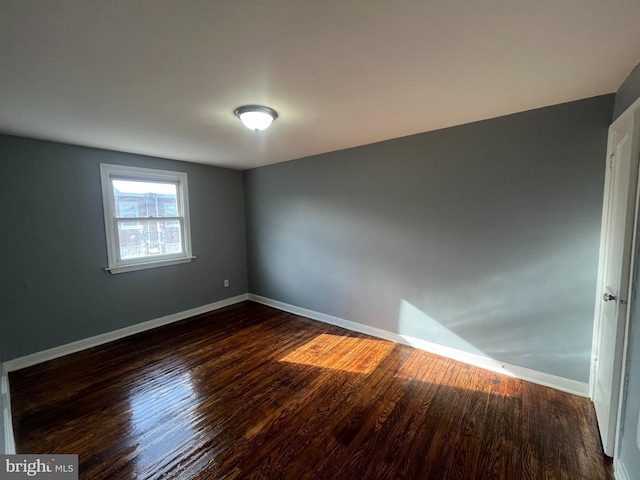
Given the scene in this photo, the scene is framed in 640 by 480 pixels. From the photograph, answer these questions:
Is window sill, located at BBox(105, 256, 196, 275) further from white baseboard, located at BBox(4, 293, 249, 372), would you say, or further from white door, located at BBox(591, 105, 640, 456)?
white door, located at BBox(591, 105, 640, 456)

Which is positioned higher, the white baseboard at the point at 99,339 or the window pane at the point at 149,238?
the window pane at the point at 149,238

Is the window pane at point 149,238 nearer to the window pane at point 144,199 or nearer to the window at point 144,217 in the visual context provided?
the window at point 144,217

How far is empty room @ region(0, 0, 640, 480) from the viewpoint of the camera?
132cm

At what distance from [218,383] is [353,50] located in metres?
2.71

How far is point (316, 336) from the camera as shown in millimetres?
3340

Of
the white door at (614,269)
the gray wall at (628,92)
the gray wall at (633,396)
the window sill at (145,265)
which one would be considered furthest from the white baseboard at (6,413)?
the gray wall at (628,92)

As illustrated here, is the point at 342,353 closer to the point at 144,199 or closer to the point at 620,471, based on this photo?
the point at 620,471

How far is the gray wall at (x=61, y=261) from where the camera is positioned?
2633 mm

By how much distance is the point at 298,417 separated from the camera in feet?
6.45

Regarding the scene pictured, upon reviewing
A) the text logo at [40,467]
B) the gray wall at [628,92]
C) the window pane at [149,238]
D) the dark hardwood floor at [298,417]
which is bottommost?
the dark hardwood floor at [298,417]

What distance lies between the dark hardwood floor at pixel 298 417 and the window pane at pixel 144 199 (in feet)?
5.57

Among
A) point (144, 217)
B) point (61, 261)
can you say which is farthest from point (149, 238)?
point (61, 261)

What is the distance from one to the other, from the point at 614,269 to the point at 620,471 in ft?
3.68

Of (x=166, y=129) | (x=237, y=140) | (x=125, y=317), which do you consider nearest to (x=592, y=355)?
(x=237, y=140)
